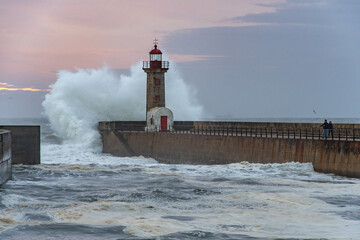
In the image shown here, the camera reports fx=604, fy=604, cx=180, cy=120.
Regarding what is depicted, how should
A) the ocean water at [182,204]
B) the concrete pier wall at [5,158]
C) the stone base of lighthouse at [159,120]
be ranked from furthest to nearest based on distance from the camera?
1. the stone base of lighthouse at [159,120]
2. the concrete pier wall at [5,158]
3. the ocean water at [182,204]

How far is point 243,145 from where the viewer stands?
23.1 m

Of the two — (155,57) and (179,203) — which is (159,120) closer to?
(155,57)

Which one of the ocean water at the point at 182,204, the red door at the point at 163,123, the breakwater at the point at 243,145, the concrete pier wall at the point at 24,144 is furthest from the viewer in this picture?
the red door at the point at 163,123

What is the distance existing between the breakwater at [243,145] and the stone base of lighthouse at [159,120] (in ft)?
4.01

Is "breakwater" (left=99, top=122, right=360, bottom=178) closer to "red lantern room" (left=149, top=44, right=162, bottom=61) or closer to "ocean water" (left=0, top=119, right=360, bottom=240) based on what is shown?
"ocean water" (left=0, top=119, right=360, bottom=240)

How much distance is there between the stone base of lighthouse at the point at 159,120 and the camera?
31995 millimetres

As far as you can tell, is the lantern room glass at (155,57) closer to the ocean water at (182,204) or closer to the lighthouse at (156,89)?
the lighthouse at (156,89)

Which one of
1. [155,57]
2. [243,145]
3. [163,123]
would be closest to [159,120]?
[163,123]

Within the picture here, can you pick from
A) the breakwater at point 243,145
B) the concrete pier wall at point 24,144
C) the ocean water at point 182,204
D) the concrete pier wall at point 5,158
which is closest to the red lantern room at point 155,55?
the breakwater at point 243,145

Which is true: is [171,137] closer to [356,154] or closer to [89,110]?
[356,154]

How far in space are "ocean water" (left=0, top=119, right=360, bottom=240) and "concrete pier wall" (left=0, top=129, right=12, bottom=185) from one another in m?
0.31

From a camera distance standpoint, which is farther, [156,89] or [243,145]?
[156,89]

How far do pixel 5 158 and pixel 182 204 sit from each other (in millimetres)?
6936

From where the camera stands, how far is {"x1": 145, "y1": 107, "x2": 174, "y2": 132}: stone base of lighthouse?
31995 millimetres
